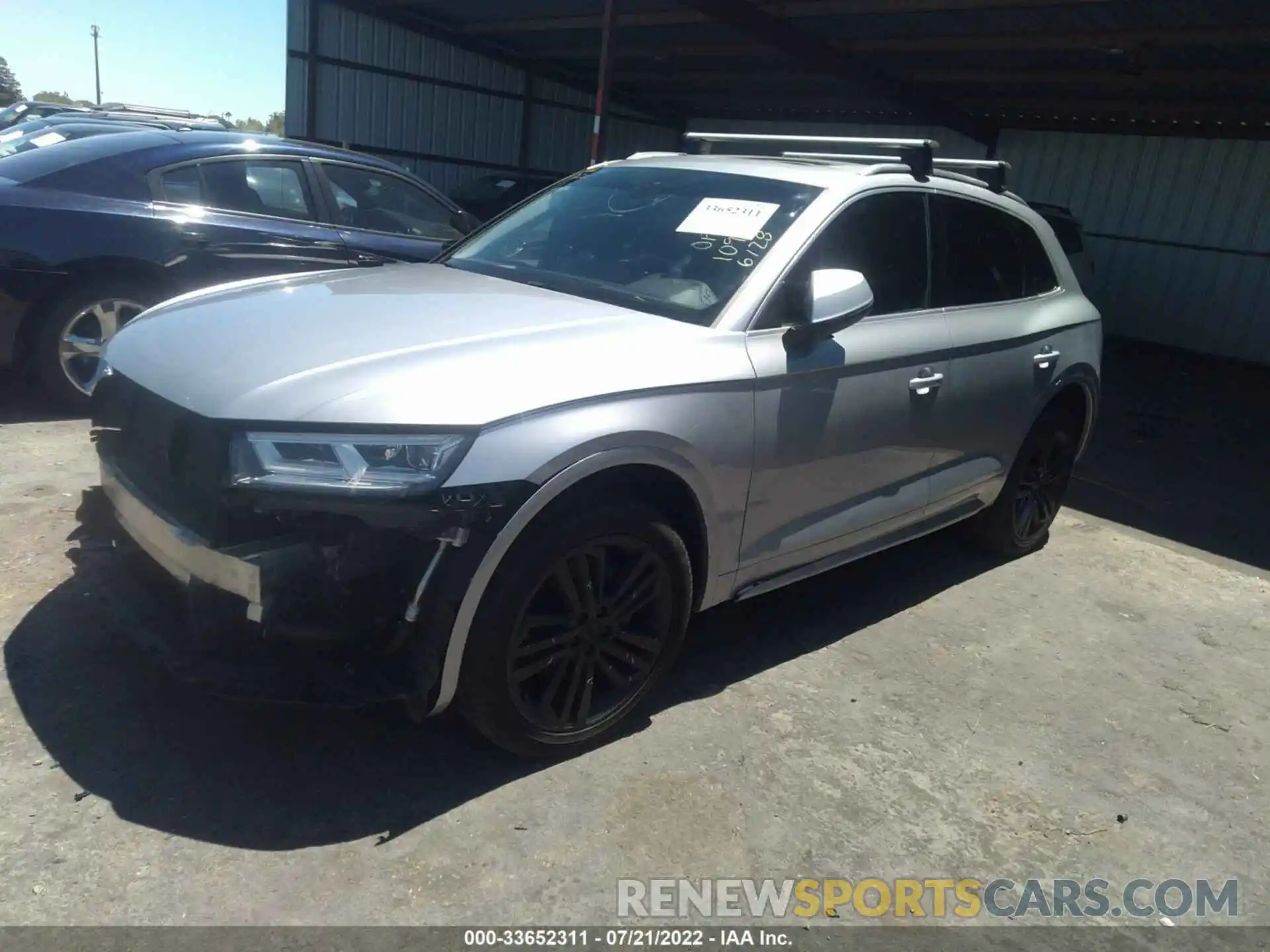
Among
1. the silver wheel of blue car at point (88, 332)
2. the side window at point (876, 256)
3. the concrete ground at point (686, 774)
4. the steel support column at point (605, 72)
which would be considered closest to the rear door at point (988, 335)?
the side window at point (876, 256)

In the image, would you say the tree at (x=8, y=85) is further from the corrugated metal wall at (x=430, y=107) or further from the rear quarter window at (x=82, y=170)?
the rear quarter window at (x=82, y=170)

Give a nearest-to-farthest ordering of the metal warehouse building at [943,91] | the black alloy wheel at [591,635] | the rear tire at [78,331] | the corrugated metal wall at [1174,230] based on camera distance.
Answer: the black alloy wheel at [591,635], the rear tire at [78,331], the metal warehouse building at [943,91], the corrugated metal wall at [1174,230]

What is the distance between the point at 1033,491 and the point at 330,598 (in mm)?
3857

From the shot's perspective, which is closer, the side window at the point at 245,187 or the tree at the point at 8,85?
the side window at the point at 245,187

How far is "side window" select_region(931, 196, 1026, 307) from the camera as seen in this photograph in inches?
160

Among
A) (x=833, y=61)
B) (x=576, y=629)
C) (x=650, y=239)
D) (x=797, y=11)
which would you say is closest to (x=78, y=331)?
(x=650, y=239)

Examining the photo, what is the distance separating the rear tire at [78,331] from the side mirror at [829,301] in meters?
3.84

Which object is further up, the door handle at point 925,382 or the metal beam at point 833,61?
the metal beam at point 833,61

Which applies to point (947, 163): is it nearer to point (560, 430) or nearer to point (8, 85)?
point (560, 430)

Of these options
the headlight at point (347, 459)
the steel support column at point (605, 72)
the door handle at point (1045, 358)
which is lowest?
the headlight at point (347, 459)

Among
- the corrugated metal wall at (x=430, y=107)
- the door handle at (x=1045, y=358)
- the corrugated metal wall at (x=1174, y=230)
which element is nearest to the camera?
the door handle at (x=1045, y=358)

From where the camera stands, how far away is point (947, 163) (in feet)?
14.5

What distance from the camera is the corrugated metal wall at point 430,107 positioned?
1719 centimetres

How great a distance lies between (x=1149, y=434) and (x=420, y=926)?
319 inches
